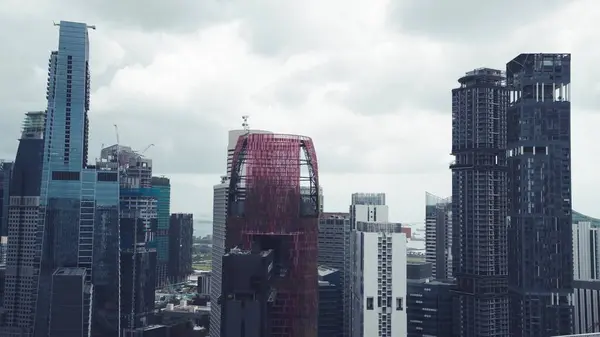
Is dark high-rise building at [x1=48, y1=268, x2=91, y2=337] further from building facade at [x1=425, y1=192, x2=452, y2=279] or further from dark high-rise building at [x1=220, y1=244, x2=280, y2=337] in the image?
building facade at [x1=425, y1=192, x2=452, y2=279]

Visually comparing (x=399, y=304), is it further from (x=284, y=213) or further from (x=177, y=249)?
(x=177, y=249)

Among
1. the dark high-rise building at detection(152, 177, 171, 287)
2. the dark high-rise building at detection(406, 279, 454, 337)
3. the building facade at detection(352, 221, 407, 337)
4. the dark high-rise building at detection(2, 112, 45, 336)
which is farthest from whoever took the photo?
the dark high-rise building at detection(152, 177, 171, 287)

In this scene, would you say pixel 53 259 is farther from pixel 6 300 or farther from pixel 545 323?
pixel 545 323

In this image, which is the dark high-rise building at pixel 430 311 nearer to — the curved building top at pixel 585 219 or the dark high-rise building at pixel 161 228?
the curved building top at pixel 585 219

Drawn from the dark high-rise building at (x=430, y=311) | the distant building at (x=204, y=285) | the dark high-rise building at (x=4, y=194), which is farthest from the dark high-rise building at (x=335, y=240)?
the dark high-rise building at (x=4, y=194)

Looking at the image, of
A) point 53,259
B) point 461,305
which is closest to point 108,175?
point 53,259

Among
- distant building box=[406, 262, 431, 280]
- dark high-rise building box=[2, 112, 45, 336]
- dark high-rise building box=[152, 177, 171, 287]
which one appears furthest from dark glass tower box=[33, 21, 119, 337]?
distant building box=[406, 262, 431, 280]
